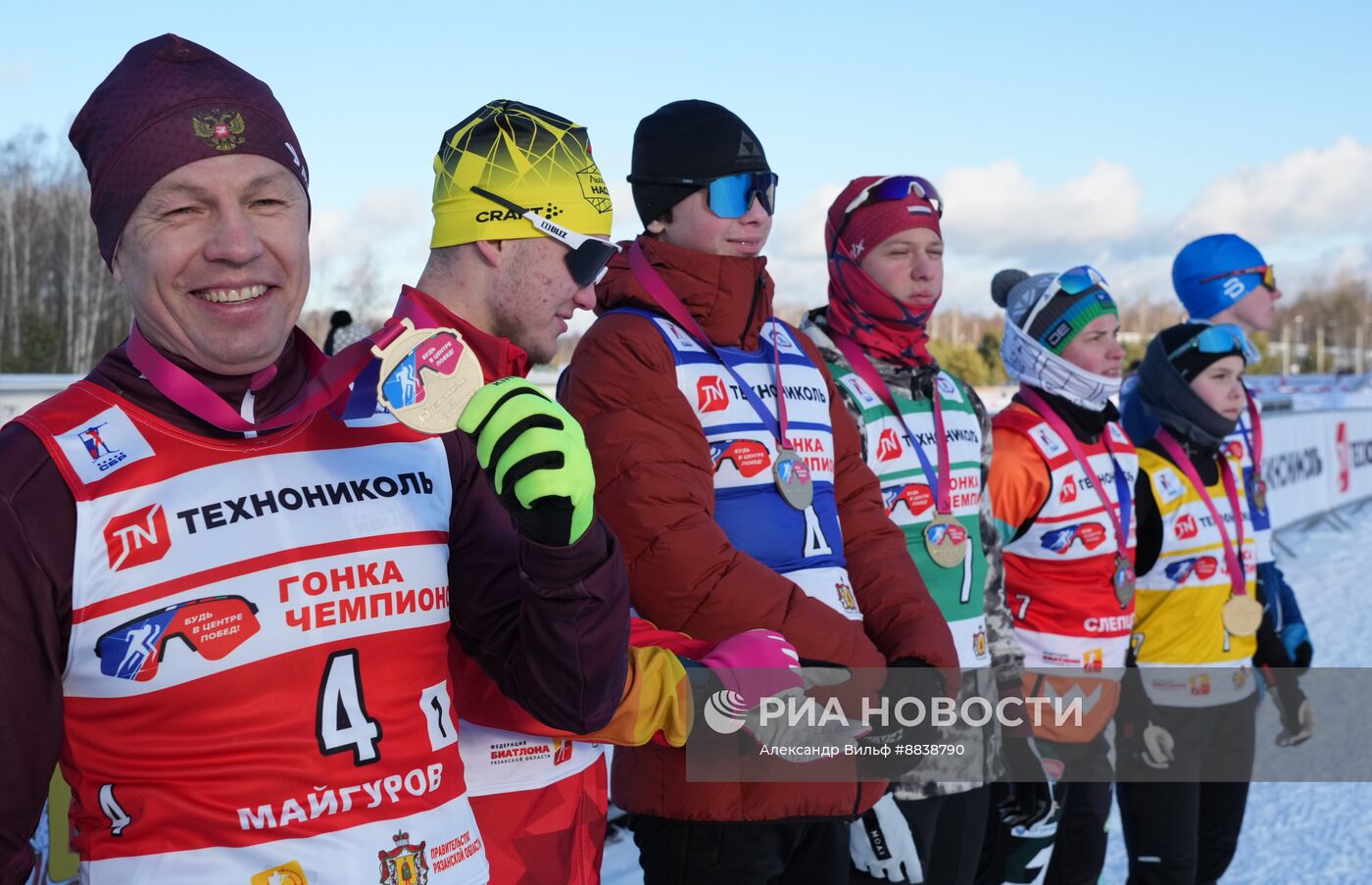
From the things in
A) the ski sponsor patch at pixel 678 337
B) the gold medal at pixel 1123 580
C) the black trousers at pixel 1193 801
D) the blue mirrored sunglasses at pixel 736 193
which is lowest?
the black trousers at pixel 1193 801

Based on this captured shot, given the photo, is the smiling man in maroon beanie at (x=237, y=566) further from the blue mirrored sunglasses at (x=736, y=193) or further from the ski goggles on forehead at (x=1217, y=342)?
the ski goggles on forehead at (x=1217, y=342)

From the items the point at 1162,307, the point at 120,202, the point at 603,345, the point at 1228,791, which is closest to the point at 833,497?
the point at 603,345

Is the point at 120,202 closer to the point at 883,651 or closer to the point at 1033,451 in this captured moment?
the point at 883,651

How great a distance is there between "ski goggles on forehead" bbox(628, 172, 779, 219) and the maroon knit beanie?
1.38 m

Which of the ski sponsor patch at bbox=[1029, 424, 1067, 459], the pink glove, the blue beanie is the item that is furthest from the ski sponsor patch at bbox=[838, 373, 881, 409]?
the blue beanie

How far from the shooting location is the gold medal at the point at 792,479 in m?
2.72

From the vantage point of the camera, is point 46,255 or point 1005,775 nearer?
point 1005,775

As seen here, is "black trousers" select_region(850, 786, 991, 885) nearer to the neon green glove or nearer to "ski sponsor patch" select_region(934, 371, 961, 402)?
"ski sponsor patch" select_region(934, 371, 961, 402)

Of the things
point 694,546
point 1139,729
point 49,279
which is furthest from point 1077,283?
point 49,279

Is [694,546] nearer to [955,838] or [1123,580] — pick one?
[955,838]

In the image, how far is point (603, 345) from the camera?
8.86ft

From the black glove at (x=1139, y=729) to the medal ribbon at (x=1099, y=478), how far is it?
529mm

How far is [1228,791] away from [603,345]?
3164 mm

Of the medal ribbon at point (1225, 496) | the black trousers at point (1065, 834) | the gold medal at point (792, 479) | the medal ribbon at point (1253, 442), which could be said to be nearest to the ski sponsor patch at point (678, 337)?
the gold medal at point (792, 479)
